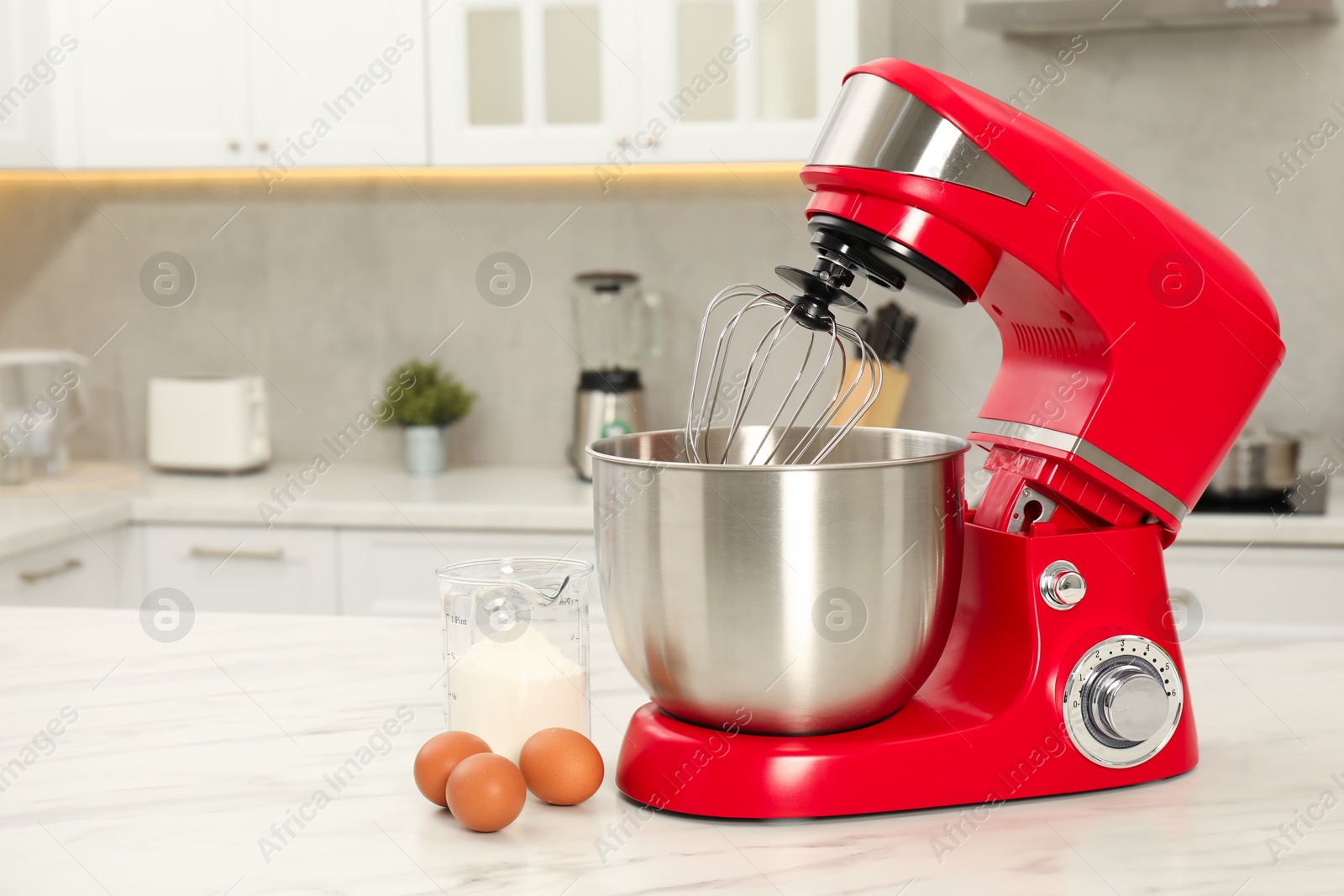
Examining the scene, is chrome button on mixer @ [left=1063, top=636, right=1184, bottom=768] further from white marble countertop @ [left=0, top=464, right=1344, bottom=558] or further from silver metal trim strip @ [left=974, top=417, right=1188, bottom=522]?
white marble countertop @ [left=0, top=464, right=1344, bottom=558]

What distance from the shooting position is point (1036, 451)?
721 mm

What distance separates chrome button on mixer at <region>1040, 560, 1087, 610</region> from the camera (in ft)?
2.33

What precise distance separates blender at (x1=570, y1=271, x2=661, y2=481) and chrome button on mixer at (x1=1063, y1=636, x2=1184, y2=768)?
1.59 meters

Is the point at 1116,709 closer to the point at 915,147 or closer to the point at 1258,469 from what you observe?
the point at 915,147

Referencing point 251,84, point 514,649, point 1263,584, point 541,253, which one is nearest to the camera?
point 514,649

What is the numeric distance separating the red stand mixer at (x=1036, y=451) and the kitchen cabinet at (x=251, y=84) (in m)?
1.65

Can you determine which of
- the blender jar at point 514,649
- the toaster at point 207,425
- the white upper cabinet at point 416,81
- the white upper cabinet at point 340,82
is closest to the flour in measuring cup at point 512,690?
the blender jar at point 514,649

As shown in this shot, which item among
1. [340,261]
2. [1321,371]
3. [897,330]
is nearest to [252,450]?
[340,261]

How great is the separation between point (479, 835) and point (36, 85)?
6.95 ft

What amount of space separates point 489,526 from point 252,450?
0.64m

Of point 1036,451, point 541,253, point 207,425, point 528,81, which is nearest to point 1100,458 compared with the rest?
point 1036,451

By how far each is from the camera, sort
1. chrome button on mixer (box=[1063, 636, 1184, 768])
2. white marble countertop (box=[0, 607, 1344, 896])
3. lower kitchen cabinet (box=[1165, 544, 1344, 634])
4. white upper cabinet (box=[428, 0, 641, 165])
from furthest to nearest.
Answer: white upper cabinet (box=[428, 0, 641, 165]), lower kitchen cabinet (box=[1165, 544, 1344, 634]), chrome button on mixer (box=[1063, 636, 1184, 768]), white marble countertop (box=[0, 607, 1344, 896])

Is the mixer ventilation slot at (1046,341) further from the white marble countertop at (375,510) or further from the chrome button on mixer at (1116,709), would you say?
the white marble countertop at (375,510)

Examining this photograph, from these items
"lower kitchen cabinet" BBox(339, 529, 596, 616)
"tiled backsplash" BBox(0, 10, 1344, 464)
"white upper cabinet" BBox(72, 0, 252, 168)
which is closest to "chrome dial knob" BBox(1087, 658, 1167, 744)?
"lower kitchen cabinet" BBox(339, 529, 596, 616)
